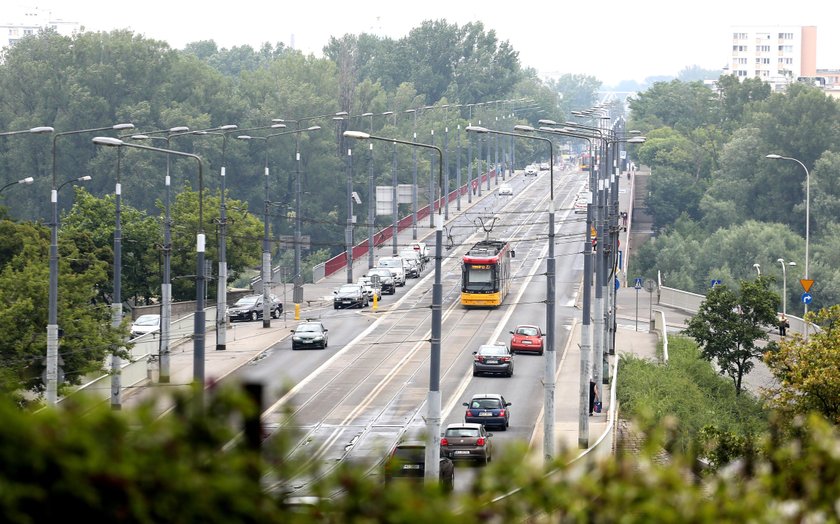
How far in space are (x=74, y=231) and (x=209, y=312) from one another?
26.1ft

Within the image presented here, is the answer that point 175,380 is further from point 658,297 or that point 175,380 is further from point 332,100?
point 332,100

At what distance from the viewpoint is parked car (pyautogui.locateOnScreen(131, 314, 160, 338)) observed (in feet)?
194

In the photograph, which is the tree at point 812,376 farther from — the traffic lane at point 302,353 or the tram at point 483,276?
the tram at point 483,276

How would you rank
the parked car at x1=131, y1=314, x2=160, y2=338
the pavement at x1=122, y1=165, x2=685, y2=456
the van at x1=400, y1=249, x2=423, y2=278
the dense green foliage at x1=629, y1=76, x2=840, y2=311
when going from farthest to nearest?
the dense green foliage at x1=629, y1=76, x2=840, y2=311
the van at x1=400, y1=249, x2=423, y2=278
the parked car at x1=131, y1=314, x2=160, y2=338
the pavement at x1=122, y1=165, x2=685, y2=456

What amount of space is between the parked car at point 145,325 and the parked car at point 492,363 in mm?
14226

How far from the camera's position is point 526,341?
192 ft

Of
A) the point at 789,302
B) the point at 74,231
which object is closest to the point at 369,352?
the point at 74,231

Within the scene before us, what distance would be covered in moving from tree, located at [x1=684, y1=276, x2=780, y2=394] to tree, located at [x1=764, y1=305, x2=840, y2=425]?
1767 centimetres

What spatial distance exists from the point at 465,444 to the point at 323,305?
127ft

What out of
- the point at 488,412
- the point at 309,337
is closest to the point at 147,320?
the point at 309,337

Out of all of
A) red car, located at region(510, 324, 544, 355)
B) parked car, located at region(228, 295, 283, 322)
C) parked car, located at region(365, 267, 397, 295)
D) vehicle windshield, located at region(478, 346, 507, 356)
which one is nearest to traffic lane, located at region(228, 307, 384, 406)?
parked car, located at region(228, 295, 283, 322)

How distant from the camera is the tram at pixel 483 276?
6788 cm

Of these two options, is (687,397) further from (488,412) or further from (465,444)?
(465,444)

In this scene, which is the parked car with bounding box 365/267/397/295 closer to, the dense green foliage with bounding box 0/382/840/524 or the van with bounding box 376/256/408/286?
the van with bounding box 376/256/408/286
